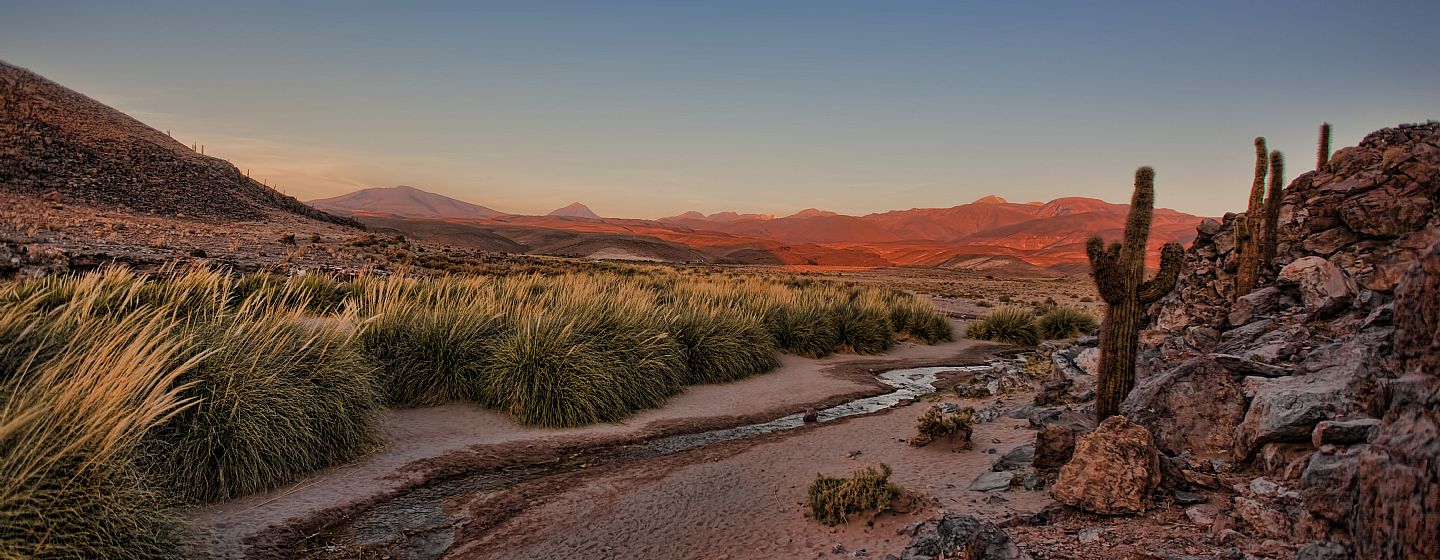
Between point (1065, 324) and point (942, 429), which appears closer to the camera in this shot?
point (942, 429)

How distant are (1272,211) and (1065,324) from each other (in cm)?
1323

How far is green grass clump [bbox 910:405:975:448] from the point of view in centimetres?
772

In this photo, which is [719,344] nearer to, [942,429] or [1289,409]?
[942,429]

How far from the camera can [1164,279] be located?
23.1 ft

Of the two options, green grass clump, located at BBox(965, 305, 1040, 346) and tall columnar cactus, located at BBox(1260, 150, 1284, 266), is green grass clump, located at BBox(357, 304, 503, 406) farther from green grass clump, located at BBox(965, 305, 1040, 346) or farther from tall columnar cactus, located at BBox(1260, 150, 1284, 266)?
green grass clump, located at BBox(965, 305, 1040, 346)

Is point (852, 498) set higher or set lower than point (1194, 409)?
lower

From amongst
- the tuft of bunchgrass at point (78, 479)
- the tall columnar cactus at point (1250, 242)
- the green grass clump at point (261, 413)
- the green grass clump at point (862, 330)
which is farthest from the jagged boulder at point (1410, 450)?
the green grass clump at point (862, 330)

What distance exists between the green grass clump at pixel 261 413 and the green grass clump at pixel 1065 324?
2018cm

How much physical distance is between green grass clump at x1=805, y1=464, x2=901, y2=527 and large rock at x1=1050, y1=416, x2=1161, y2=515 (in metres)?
1.28

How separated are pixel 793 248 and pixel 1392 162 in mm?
109925

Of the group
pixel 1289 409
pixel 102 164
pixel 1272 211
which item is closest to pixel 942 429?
pixel 1289 409

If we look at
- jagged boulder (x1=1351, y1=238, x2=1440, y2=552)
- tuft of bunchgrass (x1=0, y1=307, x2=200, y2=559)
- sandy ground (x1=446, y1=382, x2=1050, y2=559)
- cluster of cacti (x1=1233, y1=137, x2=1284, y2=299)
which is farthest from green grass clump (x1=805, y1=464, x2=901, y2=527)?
cluster of cacti (x1=1233, y1=137, x2=1284, y2=299)

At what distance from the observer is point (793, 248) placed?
117812mm

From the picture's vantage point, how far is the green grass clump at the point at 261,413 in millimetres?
5508
